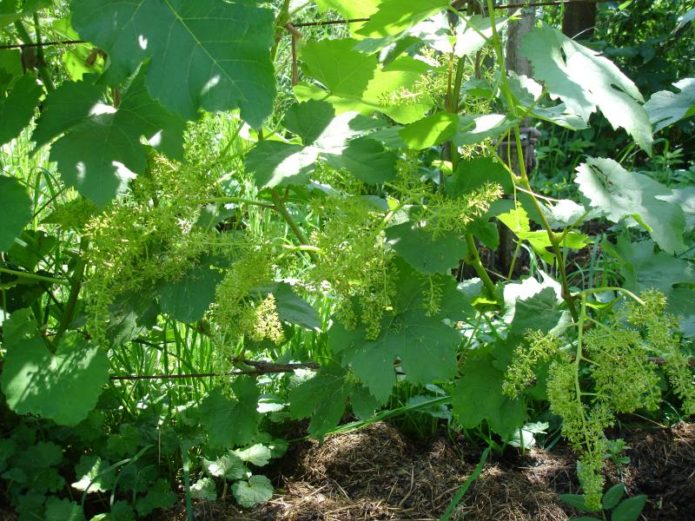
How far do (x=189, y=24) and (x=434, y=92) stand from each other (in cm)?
51

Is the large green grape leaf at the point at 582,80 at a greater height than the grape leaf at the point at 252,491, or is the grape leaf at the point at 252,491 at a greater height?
the large green grape leaf at the point at 582,80

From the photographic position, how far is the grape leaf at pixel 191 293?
4.83ft

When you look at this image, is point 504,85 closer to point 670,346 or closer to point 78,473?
point 670,346

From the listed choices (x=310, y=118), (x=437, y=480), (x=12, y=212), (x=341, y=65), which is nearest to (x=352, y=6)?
(x=341, y=65)

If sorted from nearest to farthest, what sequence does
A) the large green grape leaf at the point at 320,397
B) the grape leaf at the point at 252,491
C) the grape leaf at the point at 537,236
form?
the grape leaf at the point at 537,236 < the large green grape leaf at the point at 320,397 < the grape leaf at the point at 252,491

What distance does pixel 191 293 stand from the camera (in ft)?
4.90

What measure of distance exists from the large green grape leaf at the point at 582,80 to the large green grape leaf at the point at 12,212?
963 millimetres

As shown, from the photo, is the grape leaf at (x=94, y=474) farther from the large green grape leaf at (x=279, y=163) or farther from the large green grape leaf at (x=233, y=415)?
the large green grape leaf at (x=279, y=163)

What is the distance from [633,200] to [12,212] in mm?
1178

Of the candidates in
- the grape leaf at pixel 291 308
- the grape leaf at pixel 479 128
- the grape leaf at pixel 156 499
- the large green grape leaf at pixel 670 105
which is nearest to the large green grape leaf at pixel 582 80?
the grape leaf at pixel 479 128

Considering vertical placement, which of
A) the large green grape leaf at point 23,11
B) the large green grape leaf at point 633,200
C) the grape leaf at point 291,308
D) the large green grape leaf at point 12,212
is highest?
the large green grape leaf at point 23,11

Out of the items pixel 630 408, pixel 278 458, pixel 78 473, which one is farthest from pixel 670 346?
pixel 78 473

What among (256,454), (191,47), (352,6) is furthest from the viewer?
(256,454)

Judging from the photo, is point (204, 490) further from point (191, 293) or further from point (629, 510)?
point (629, 510)
